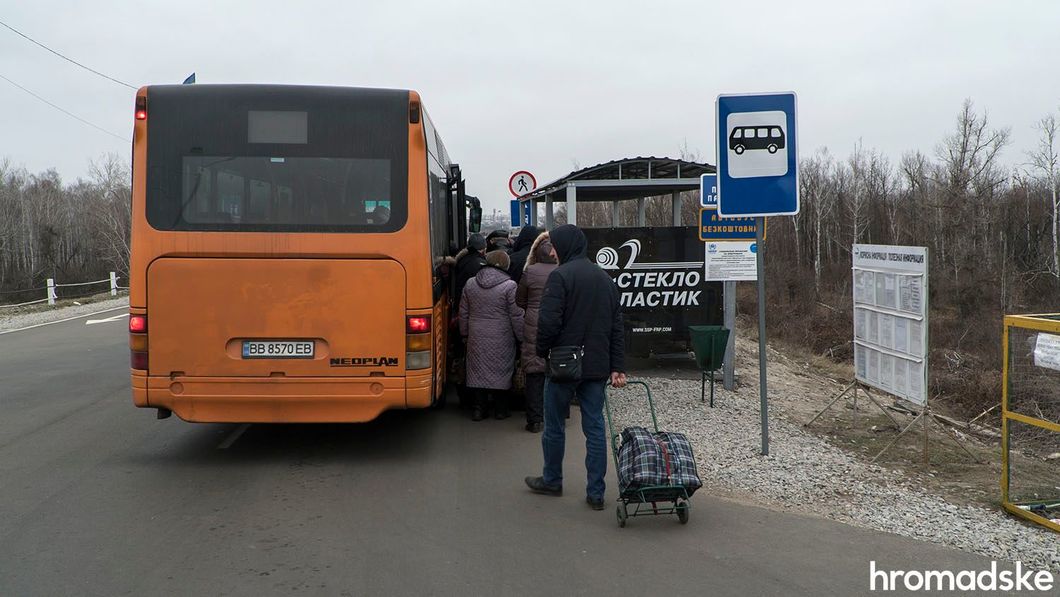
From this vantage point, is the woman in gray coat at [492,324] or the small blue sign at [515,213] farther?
the small blue sign at [515,213]

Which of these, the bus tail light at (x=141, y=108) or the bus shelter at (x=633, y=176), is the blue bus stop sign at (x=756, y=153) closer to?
the bus shelter at (x=633, y=176)

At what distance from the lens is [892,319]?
8.07 metres

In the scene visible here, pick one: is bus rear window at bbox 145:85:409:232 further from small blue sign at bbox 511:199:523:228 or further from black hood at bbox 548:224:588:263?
small blue sign at bbox 511:199:523:228

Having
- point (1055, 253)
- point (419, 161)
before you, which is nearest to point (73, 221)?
point (1055, 253)

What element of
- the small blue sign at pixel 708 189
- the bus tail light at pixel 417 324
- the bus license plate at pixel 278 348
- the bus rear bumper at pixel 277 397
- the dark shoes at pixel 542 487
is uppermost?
the small blue sign at pixel 708 189

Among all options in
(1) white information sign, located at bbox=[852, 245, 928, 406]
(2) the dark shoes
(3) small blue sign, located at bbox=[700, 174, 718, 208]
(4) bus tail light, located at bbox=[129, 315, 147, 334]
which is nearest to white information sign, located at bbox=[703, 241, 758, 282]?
(3) small blue sign, located at bbox=[700, 174, 718, 208]

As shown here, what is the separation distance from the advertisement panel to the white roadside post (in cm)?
463

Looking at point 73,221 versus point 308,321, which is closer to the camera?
point 308,321

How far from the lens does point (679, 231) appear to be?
39.2 feet

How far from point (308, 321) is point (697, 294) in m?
6.67

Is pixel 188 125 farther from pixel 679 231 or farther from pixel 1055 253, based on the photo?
pixel 1055 253

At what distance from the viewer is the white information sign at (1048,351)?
16.9 feet

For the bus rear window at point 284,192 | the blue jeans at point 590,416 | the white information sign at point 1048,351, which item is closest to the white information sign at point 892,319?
the white information sign at point 1048,351

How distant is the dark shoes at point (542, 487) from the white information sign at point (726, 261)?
4.98 metres
